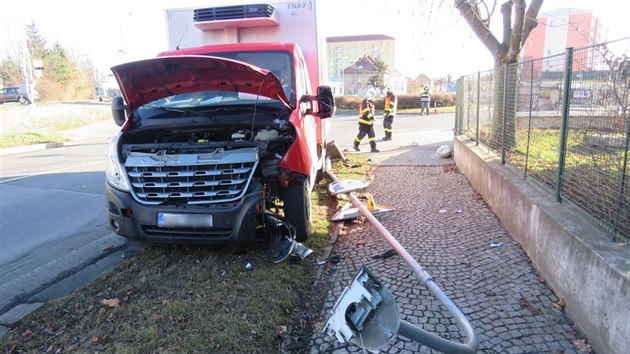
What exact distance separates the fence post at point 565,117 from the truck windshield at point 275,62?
2781 mm

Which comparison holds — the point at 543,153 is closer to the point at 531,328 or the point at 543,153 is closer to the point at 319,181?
the point at 531,328

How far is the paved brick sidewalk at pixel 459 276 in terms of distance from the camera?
3.04 meters

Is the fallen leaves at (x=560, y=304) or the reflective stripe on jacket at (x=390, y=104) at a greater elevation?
the reflective stripe on jacket at (x=390, y=104)

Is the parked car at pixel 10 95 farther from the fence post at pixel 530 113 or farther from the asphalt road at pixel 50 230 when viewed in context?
the fence post at pixel 530 113

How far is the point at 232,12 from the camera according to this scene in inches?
280

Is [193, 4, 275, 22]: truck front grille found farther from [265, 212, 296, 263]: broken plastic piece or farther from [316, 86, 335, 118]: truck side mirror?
[265, 212, 296, 263]: broken plastic piece

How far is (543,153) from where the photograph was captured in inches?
192

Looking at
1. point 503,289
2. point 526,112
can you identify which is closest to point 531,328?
point 503,289

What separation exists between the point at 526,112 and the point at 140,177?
4505 mm

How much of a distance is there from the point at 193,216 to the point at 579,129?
3481mm

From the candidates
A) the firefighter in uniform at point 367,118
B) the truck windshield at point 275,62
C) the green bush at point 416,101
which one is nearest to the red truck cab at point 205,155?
the truck windshield at point 275,62

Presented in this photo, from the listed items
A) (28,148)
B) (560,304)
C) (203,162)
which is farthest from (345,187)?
(28,148)

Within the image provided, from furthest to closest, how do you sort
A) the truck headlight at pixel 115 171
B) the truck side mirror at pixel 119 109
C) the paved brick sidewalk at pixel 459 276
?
1. the truck side mirror at pixel 119 109
2. the truck headlight at pixel 115 171
3. the paved brick sidewalk at pixel 459 276

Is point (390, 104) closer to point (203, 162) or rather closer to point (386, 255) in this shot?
point (386, 255)
